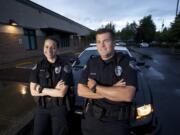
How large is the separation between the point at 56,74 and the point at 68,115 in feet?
1.83

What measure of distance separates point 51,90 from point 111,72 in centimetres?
85

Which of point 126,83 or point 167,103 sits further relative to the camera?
point 167,103

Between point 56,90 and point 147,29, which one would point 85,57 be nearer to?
point 56,90

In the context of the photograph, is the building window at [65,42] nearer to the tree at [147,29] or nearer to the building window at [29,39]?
the building window at [29,39]

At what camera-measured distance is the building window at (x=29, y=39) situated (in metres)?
21.1

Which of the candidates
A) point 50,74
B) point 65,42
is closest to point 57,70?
point 50,74

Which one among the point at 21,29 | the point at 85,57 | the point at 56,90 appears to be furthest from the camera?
the point at 21,29

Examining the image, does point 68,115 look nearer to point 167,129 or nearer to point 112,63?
point 112,63

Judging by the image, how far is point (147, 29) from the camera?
228 feet

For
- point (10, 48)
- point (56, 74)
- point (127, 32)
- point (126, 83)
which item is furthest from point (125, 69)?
point (127, 32)

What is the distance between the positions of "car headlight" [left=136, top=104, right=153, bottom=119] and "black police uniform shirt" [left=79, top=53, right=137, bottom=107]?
2.72ft

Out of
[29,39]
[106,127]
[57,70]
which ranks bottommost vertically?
[106,127]

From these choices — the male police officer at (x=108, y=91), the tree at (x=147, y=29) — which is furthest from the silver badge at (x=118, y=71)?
the tree at (x=147, y=29)

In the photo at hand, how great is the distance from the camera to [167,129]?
3.86m
